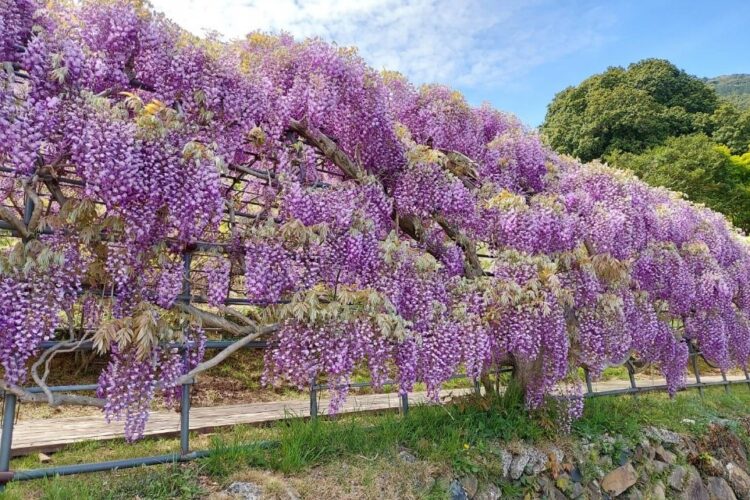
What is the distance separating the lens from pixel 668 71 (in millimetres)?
22047

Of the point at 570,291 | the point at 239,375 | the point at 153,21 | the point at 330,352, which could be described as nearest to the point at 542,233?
the point at 570,291

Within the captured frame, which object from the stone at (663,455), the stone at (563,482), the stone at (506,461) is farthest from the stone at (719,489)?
the stone at (506,461)

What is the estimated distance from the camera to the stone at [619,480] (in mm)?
5113

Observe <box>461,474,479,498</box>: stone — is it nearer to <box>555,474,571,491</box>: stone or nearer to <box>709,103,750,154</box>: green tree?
<box>555,474,571,491</box>: stone

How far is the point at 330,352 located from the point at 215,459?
1043 millimetres

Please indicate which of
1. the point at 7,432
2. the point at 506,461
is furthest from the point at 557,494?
the point at 7,432

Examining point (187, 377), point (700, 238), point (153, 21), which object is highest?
point (153, 21)

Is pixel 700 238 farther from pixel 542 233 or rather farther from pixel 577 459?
pixel 577 459

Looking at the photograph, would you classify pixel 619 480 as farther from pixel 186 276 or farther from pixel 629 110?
pixel 629 110

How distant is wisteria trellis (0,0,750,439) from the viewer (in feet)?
9.90

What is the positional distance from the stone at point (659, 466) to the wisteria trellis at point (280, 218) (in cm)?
119

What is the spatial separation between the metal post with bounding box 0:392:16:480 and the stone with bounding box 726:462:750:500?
7.33 meters

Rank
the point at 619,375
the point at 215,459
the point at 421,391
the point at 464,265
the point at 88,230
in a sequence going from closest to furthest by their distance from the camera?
the point at 88,230 → the point at 215,459 → the point at 464,265 → the point at 421,391 → the point at 619,375

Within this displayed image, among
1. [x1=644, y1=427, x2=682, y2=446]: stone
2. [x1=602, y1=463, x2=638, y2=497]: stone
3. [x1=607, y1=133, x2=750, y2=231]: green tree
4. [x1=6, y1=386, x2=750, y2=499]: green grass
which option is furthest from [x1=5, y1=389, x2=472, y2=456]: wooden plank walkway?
[x1=607, y1=133, x2=750, y2=231]: green tree
